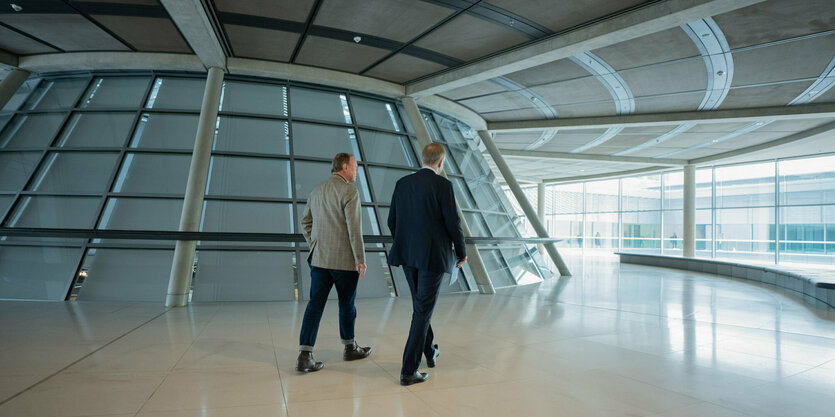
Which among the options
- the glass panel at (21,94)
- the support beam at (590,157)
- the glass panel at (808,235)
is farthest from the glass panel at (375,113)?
the glass panel at (808,235)

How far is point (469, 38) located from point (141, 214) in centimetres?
700

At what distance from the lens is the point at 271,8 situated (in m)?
7.47

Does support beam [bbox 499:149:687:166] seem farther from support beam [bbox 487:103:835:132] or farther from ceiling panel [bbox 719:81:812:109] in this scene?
ceiling panel [bbox 719:81:812:109]

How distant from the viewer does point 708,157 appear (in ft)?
67.5

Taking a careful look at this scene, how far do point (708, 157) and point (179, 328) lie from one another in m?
22.2

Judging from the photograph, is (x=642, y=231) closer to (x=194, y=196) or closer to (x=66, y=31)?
(x=194, y=196)

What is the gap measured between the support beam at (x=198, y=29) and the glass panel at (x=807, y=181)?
24317 mm

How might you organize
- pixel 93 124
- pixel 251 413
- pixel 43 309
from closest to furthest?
pixel 251 413 → pixel 43 309 → pixel 93 124

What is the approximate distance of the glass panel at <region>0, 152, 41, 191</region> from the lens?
891 cm

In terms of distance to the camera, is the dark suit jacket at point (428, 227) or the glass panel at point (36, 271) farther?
the glass panel at point (36, 271)

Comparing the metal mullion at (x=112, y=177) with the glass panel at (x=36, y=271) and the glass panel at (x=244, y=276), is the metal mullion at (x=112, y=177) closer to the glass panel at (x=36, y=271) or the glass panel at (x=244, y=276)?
the glass panel at (x=36, y=271)

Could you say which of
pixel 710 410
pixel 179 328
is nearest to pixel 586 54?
pixel 710 410

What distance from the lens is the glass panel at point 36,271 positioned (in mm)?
7637

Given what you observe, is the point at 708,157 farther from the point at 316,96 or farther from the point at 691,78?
the point at 316,96
